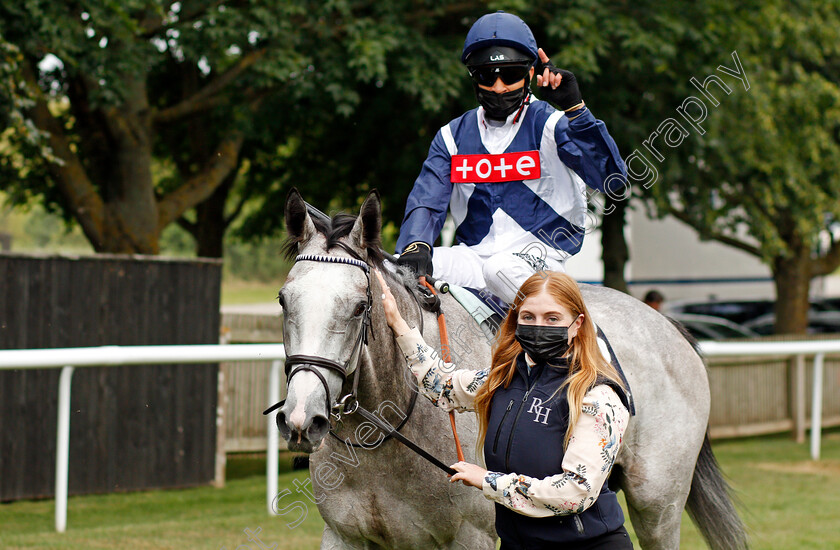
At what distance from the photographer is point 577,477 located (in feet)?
8.04

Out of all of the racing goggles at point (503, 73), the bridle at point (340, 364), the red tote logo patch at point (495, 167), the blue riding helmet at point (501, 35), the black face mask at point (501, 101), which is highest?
the blue riding helmet at point (501, 35)

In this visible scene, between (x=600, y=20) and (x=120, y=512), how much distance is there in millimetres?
6984

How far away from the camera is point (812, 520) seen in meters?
6.64

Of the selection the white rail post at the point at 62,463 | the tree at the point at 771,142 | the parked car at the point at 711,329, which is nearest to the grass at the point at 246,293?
the parked car at the point at 711,329

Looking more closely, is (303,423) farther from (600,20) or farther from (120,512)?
(600,20)

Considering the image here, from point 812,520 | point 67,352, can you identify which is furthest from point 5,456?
point 812,520

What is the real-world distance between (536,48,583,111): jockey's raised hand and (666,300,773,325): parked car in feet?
59.9

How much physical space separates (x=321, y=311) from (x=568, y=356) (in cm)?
73

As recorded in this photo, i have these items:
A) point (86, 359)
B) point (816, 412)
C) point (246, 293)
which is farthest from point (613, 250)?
point (246, 293)

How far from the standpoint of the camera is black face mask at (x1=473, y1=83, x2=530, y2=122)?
3.51 metres

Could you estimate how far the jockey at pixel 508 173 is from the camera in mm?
3420

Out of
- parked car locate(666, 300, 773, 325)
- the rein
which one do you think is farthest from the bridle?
parked car locate(666, 300, 773, 325)

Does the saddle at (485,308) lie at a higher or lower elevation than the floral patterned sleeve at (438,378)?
higher

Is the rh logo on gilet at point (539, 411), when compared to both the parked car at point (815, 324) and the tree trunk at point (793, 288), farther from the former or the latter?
the parked car at point (815, 324)
